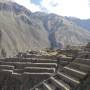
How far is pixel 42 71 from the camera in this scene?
16.2 meters

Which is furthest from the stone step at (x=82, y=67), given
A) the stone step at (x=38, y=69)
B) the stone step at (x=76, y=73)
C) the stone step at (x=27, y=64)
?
the stone step at (x=27, y=64)

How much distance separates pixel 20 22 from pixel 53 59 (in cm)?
18016

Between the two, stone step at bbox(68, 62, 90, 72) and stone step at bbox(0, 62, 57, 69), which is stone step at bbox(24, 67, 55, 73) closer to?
stone step at bbox(0, 62, 57, 69)

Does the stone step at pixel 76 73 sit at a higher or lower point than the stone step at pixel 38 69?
higher

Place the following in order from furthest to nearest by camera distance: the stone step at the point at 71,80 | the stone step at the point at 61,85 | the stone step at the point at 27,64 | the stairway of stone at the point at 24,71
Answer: the stone step at the point at 27,64, the stairway of stone at the point at 24,71, the stone step at the point at 61,85, the stone step at the point at 71,80

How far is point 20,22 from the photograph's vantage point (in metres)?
196

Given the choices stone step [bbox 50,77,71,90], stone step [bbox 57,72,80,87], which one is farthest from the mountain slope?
stone step [bbox 57,72,80,87]

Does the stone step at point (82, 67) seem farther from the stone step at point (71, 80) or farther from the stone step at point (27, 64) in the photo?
the stone step at point (27, 64)

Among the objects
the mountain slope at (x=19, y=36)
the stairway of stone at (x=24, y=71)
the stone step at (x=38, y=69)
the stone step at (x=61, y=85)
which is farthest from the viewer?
the mountain slope at (x=19, y=36)

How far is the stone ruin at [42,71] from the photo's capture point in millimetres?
12148

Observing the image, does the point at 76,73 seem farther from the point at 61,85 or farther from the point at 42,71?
the point at 42,71

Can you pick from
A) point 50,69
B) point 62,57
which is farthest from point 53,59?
point 50,69

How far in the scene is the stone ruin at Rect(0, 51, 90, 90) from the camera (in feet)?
39.9

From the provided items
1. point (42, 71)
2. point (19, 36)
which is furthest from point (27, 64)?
point (19, 36)
